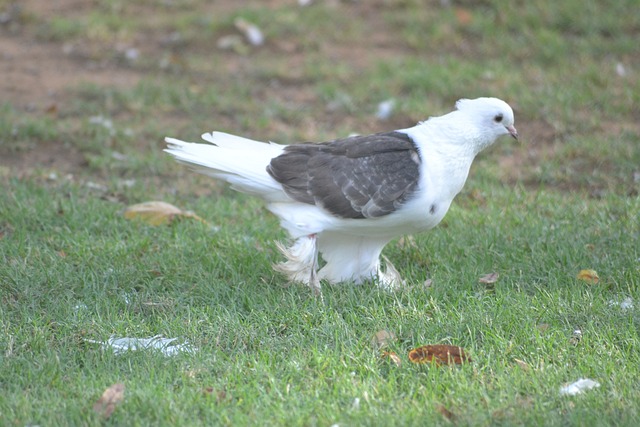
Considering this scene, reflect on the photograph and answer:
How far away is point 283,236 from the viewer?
566 cm

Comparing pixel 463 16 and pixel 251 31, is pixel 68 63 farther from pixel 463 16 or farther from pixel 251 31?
pixel 463 16

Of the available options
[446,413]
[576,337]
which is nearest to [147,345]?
[446,413]

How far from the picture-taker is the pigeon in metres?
4.67

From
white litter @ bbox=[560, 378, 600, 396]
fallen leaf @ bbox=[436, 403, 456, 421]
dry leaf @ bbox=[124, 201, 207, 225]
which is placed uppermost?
white litter @ bbox=[560, 378, 600, 396]

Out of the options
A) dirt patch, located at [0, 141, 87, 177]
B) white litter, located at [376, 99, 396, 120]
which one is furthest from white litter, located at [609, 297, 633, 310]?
dirt patch, located at [0, 141, 87, 177]

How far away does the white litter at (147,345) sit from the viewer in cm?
415

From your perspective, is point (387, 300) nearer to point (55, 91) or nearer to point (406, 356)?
point (406, 356)

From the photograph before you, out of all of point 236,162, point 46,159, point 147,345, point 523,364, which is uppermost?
point 236,162

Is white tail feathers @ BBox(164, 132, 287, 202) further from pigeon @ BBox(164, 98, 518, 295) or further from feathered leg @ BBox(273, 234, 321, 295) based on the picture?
feathered leg @ BBox(273, 234, 321, 295)

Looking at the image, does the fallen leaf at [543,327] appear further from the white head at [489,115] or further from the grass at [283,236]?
the white head at [489,115]

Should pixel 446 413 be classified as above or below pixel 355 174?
below

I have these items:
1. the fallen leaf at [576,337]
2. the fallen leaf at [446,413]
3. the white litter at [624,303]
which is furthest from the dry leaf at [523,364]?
the white litter at [624,303]

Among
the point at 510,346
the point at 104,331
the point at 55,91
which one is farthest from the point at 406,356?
the point at 55,91

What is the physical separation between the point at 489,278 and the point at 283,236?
1381 millimetres
